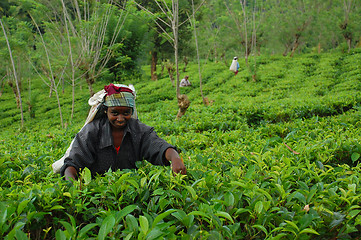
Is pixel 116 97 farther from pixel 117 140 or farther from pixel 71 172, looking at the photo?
pixel 71 172

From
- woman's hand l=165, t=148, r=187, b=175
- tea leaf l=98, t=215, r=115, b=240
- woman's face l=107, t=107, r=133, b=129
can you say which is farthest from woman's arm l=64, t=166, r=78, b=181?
tea leaf l=98, t=215, r=115, b=240

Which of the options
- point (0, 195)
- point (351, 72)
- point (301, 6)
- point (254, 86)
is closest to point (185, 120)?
point (0, 195)

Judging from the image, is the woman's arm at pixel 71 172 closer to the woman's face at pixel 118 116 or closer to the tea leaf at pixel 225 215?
the woman's face at pixel 118 116

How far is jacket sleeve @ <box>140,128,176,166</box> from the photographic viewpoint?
2.27 meters

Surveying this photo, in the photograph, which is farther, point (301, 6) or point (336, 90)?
point (301, 6)

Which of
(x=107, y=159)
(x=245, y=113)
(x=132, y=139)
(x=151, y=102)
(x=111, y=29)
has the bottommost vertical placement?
(x=151, y=102)

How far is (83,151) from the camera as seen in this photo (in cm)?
231

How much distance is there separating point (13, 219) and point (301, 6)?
80.2 ft

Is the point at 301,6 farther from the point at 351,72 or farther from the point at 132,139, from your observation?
the point at 132,139

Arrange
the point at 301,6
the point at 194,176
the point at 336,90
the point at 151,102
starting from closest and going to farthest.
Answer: the point at 194,176, the point at 336,90, the point at 151,102, the point at 301,6

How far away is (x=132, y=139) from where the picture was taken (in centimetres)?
245

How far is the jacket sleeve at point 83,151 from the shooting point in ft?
7.19

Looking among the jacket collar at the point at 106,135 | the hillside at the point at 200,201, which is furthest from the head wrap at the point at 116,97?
the hillside at the point at 200,201

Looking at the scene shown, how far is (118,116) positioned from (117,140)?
9.4 inches
